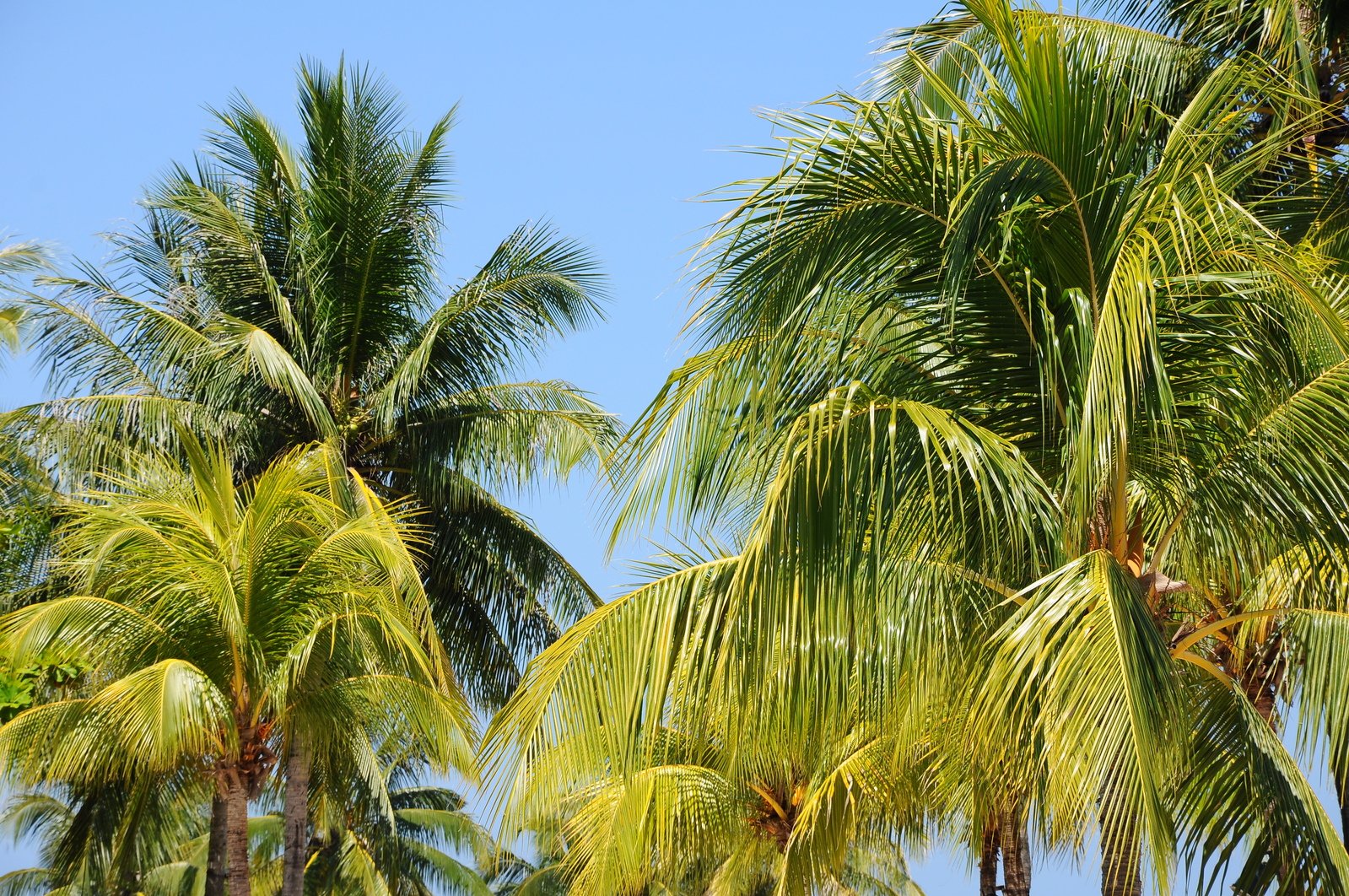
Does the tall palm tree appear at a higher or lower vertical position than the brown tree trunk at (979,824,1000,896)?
higher

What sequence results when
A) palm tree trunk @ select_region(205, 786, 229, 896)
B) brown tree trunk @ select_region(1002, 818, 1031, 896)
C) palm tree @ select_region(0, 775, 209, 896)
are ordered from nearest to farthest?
brown tree trunk @ select_region(1002, 818, 1031, 896)
palm tree @ select_region(0, 775, 209, 896)
palm tree trunk @ select_region(205, 786, 229, 896)

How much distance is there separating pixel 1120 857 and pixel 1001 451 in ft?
5.39

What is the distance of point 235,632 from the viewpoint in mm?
8844

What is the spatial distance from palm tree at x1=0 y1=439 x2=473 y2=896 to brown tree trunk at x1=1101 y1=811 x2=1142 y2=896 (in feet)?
15.5

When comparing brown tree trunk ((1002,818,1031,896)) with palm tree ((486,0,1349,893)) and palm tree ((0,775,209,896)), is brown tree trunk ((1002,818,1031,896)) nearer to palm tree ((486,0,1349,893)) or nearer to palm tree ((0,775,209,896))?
palm tree ((486,0,1349,893))

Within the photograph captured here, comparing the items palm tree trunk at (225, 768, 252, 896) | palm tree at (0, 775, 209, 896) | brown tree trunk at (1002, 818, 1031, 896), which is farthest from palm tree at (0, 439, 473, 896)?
brown tree trunk at (1002, 818, 1031, 896)

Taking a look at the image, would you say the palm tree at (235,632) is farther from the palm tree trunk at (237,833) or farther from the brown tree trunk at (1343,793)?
the brown tree trunk at (1343,793)

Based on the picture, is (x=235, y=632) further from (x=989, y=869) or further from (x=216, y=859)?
(x=989, y=869)

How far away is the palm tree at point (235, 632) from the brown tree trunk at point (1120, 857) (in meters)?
4.71

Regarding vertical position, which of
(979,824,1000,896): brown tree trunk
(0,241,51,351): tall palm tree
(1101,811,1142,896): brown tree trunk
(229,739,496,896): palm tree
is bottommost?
(229,739,496,896): palm tree

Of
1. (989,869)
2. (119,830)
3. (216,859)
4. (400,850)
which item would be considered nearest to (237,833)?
(216,859)

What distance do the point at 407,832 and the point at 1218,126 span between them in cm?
2799

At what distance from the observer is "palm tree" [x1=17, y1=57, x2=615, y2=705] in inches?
629

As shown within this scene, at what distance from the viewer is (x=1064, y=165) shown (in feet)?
17.7
